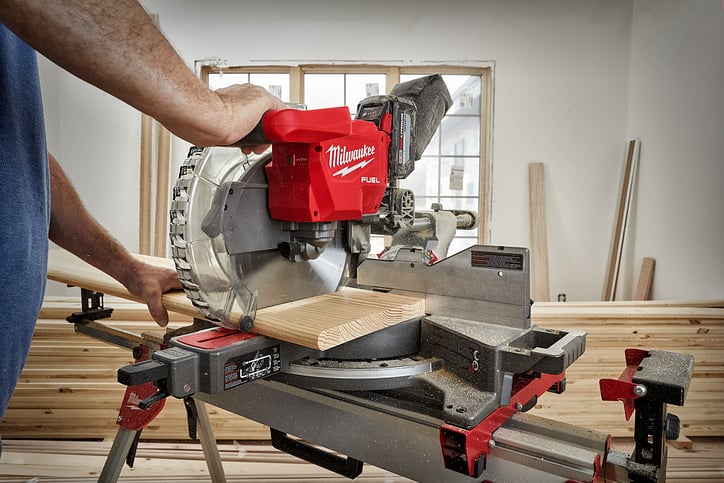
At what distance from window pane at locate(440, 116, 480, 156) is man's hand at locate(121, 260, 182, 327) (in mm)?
3411

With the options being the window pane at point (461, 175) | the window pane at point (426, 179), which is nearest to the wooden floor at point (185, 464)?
the window pane at point (461, 175)

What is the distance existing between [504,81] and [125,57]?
3.93m

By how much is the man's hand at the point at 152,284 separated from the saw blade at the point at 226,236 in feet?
1.17

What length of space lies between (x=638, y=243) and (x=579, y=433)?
11.3 feet

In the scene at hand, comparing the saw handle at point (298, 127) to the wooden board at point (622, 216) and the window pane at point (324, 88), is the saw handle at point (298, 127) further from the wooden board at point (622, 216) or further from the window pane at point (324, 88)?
the wooden board at point (622, 216)

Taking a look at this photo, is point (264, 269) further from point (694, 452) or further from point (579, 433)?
point (694, 452)

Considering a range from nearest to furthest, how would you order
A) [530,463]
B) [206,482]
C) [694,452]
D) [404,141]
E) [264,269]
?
[530,463], [264,269], [404,141], [206,482], [694,452]

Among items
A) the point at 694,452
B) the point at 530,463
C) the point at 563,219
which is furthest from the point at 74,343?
the point at 563,219

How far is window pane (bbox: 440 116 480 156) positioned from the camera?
14.1ft

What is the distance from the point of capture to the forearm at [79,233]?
112cm

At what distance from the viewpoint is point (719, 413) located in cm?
255

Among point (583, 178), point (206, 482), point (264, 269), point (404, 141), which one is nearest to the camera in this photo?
point (264, 269)

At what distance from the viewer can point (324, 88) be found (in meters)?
4.25

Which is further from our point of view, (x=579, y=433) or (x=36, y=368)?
(x=36, y=368)
